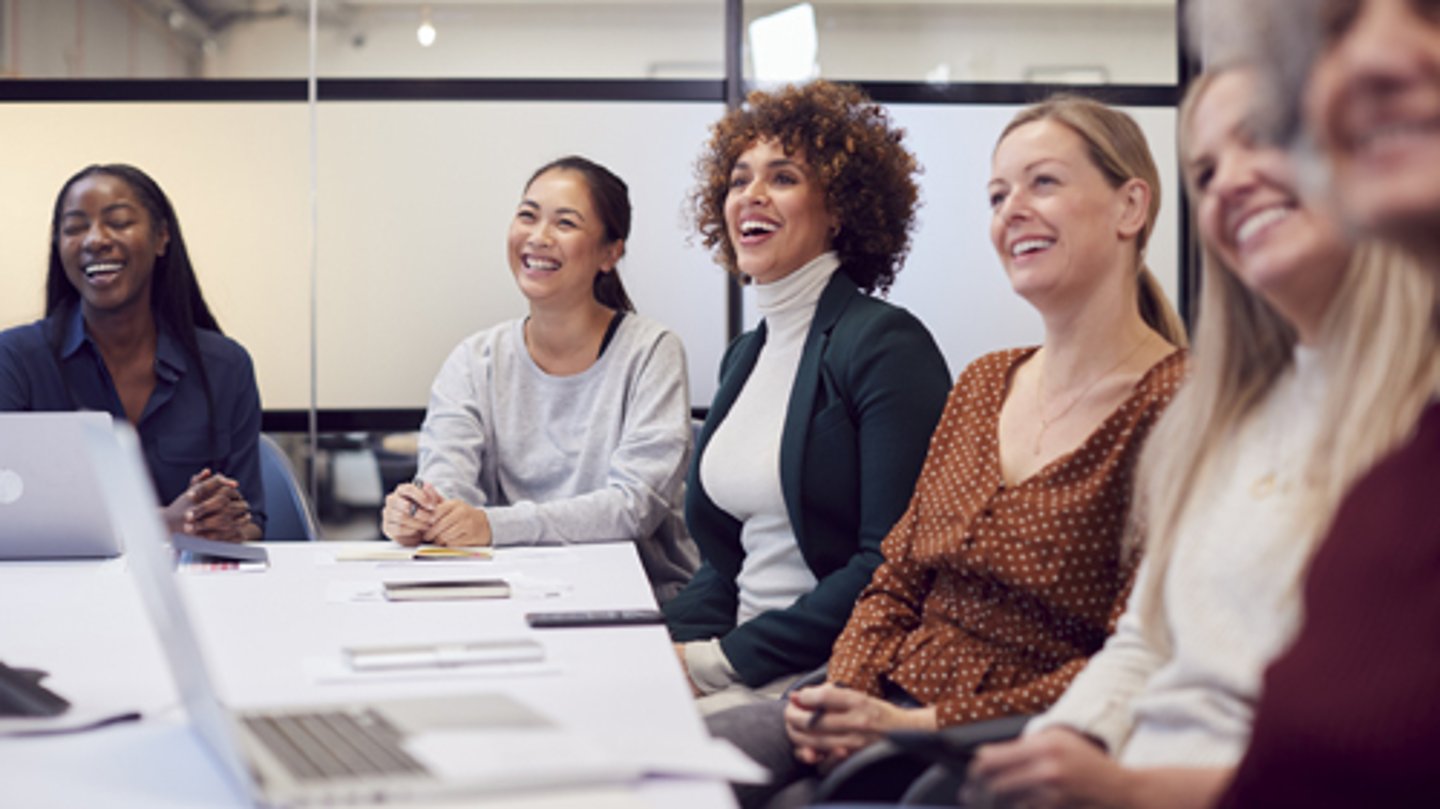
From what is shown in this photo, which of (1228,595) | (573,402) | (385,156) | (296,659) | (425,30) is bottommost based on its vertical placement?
(296,659)

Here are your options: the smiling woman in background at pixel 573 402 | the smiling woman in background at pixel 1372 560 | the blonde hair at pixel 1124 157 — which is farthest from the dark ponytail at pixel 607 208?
the smiling woman in background at pixel 1372 560

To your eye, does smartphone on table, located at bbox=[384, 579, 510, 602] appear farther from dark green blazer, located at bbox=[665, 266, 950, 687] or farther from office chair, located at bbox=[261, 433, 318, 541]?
office chair, located at bbox=[261, 433, 318, 541]

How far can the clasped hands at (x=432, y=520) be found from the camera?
8.85 ft

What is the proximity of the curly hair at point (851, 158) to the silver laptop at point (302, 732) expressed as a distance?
158 cm

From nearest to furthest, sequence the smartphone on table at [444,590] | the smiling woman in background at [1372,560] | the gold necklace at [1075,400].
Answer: the smiling woman in background at [1372,560], the gold necklace at [1075,400], the smartphone on table at [444,590]

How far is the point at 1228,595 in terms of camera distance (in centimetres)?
138

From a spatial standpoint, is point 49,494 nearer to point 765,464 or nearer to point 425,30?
point 765,464

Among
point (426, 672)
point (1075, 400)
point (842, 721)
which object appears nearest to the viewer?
point (426, 672)

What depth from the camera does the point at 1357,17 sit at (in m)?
0.96

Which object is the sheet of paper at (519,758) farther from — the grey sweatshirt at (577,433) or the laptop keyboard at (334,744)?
the grey sweatshirt at (577,433)

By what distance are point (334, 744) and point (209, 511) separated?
1.77m

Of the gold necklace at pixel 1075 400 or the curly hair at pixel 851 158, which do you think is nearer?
the gold necklace at pixel 1075 400

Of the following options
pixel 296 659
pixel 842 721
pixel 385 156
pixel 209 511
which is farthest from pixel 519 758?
pixel 385 156

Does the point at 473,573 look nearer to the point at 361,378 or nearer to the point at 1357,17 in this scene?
the point at 1357,17
